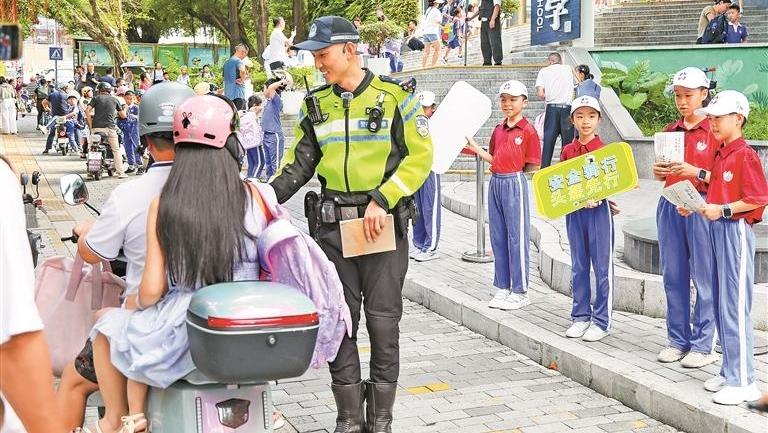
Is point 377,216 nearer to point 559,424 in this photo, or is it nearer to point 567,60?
point 559,424

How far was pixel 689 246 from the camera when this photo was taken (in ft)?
19.9

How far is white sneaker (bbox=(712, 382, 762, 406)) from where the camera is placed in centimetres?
525

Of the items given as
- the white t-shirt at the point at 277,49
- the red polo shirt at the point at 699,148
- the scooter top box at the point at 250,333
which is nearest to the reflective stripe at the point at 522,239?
the red polo shirt at the point at 699,148

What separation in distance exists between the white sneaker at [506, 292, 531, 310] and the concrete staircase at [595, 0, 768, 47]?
1781 cm

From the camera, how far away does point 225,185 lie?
141 inches

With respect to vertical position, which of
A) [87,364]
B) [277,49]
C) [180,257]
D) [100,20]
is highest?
[100,20]

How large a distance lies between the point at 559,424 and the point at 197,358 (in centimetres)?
285

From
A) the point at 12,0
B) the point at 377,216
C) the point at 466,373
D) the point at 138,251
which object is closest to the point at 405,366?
the point at 466,373

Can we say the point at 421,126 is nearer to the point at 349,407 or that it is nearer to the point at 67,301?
the point at 349,407

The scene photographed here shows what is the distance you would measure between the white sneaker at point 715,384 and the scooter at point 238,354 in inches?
118

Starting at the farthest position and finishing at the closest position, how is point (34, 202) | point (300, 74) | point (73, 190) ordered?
point (300, 74), point (34, 202), point (73, 190)

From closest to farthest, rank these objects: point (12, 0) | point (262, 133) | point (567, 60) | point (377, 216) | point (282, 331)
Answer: point (282, 331) < point (377, 216) < point (12, 0) < point (262, 133) < point (567, 60)

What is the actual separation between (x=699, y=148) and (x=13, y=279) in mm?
4803

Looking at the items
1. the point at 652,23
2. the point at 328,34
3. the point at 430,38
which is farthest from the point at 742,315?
the point at 652,23
